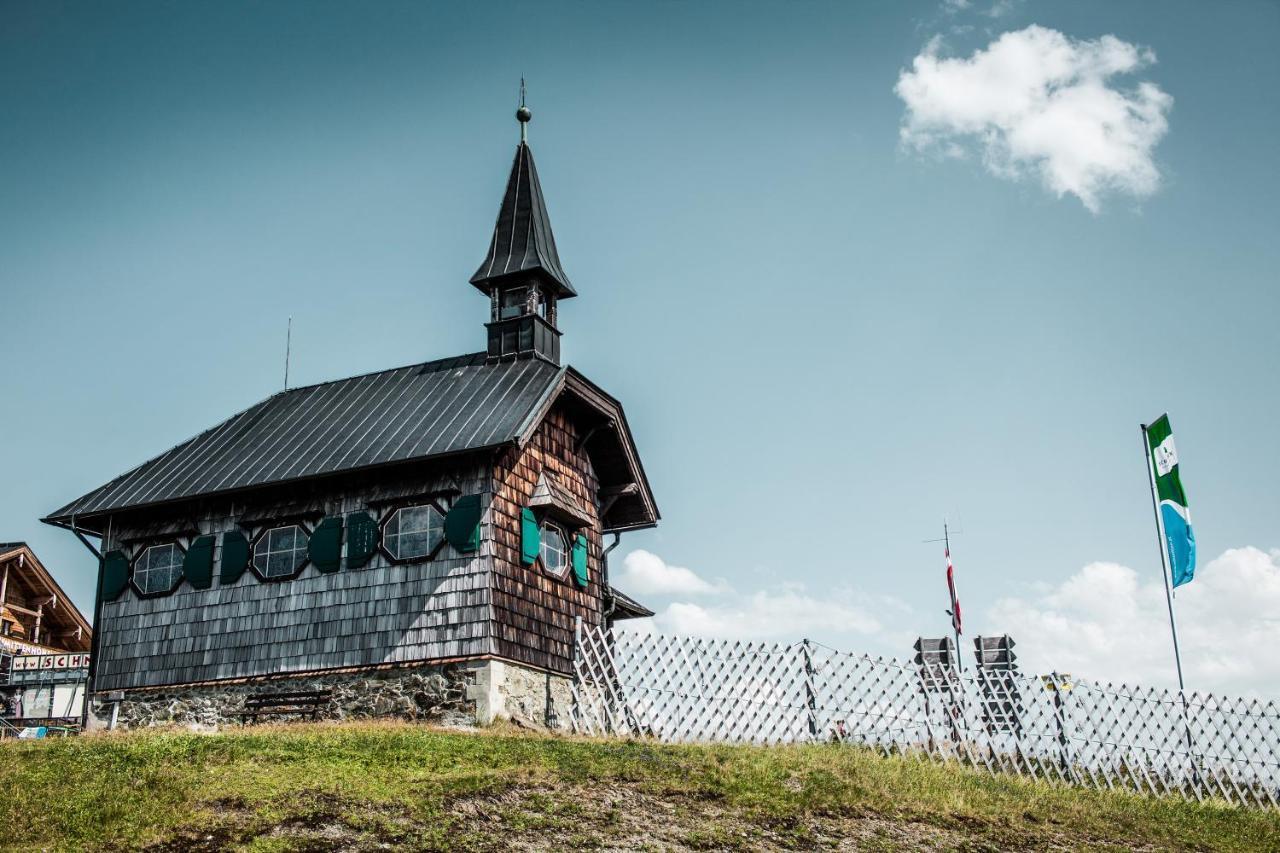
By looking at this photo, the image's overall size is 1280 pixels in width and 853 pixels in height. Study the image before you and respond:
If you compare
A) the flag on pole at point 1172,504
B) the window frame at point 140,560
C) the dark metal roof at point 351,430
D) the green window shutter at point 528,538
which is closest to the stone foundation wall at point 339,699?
the window frame at point 140,560

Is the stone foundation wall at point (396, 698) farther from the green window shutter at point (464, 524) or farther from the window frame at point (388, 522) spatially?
the green window shutter at point (464, 524)

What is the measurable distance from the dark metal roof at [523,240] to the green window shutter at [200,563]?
758 cm

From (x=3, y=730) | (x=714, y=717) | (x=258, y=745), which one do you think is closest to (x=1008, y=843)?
(x=714, y=717)

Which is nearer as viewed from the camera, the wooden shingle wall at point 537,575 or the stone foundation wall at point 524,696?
the stone foundation wall at point 524,696

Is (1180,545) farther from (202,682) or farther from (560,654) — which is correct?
(202,682)

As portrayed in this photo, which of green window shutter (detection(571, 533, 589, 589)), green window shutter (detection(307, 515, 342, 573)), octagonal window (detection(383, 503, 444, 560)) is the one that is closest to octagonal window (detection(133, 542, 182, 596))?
green window shutter (detection(307, 515, 342, 573))

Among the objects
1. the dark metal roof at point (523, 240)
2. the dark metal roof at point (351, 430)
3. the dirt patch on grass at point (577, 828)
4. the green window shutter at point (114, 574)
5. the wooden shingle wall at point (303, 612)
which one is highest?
the dark metal roof at point (523, 240)

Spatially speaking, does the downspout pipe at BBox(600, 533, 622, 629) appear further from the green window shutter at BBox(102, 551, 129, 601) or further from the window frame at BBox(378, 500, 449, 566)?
the green window shutter at BBox(102, 551, 129, 601)

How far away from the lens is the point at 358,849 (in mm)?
11125

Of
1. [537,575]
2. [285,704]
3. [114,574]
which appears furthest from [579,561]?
[114,574]

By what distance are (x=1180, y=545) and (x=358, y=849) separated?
1649cm

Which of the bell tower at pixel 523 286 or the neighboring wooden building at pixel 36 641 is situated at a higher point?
the bell tower at pixel 523 286

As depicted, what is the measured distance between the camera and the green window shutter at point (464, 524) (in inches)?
800

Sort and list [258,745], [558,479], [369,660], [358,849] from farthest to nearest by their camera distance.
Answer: [558,479]
[369,660]
[258,745]
[358,849]
